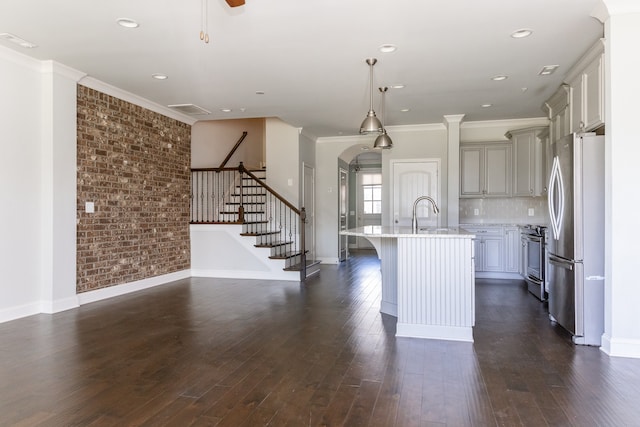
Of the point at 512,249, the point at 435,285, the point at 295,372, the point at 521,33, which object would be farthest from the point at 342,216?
the point at 295,372

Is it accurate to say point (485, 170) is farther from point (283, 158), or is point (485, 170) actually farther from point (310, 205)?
point (283, 158)

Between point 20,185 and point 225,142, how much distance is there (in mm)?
4645

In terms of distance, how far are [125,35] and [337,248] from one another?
6.10 metres

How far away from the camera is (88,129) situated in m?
5.12

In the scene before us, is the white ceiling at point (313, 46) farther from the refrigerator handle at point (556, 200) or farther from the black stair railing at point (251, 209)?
the black stair railing at point (251, 209)

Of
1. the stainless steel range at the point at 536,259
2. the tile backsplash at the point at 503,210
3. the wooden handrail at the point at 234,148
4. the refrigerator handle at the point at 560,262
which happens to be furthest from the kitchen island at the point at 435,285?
the wooden handrail at the point at 234,148

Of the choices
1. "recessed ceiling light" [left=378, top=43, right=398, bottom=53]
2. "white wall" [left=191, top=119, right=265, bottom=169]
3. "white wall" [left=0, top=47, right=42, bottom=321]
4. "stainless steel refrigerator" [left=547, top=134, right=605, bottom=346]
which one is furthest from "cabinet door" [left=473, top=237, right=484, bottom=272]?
"white wall" [left=0, top=47, right=42, bottom=321]

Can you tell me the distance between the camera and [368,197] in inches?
503

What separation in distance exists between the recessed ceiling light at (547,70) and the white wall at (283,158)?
14.5 feet

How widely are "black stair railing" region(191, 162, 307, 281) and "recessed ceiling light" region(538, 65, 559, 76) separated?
13.2 ft

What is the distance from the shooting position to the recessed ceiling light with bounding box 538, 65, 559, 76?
462cm

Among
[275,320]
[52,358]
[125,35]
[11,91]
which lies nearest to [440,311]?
[275,320]

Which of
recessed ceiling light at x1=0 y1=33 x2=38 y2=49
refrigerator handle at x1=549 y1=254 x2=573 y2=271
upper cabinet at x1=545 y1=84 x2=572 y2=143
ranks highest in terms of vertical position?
recessed ceiling light at x1=0 y1=33 x2=38 y2=49

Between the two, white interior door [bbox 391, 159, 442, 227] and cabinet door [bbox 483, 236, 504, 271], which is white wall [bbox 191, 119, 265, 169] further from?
cabinet door [bbox 483, 236, 504, 271]
